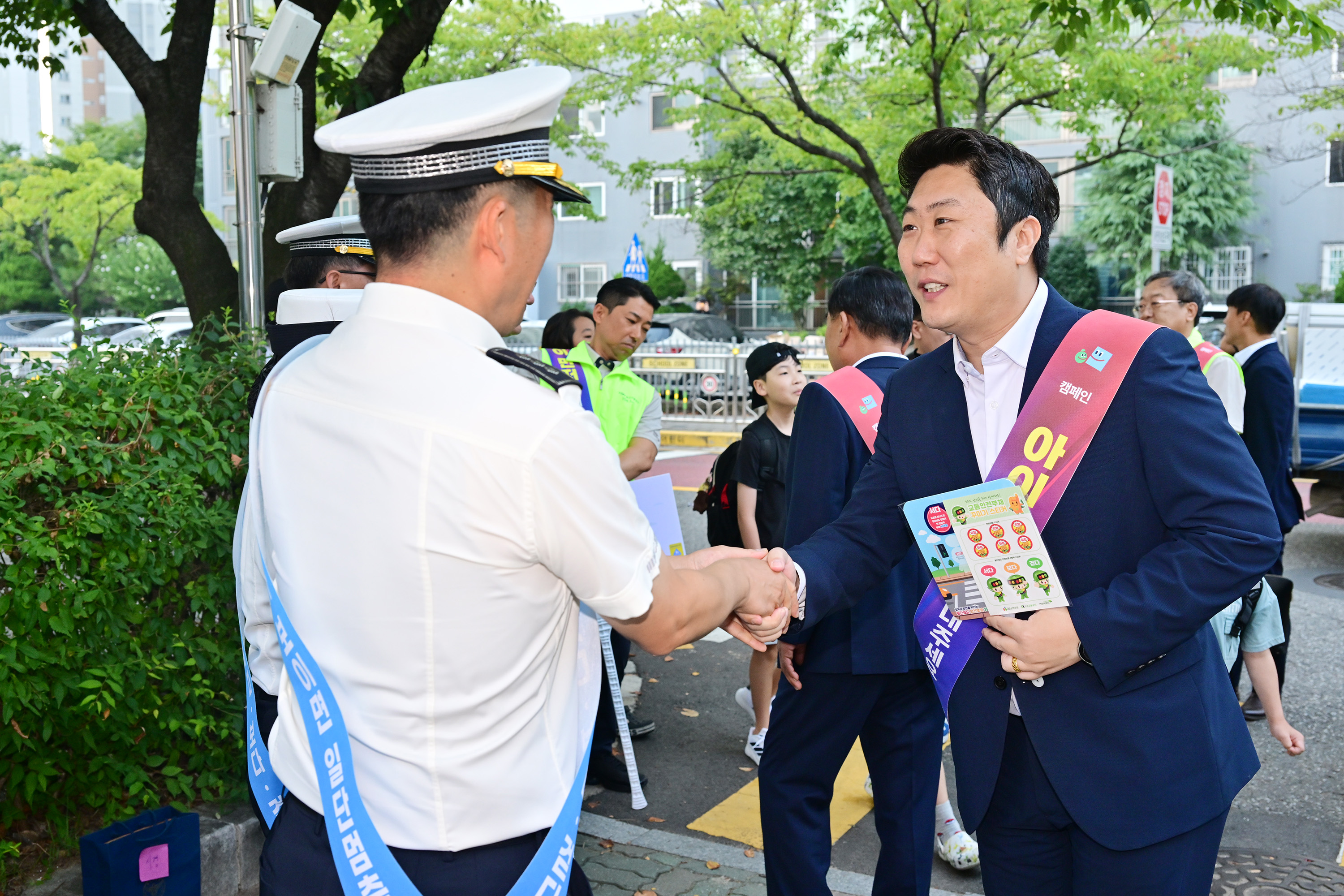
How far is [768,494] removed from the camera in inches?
193

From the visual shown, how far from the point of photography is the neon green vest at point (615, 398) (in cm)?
523

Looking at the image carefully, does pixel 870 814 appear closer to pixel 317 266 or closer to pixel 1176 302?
pixel 317 266

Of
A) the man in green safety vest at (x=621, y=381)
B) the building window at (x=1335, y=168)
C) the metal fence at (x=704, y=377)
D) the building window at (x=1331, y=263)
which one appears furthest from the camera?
the building window at (x=1331, y=263)

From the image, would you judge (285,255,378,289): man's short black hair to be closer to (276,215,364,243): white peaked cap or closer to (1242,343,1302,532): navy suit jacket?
(276,215,364,243): white peaked cap

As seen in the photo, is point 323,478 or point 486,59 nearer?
point 323,478

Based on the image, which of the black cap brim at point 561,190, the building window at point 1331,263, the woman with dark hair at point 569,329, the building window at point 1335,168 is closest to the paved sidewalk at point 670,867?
the black cap brim at point 561,190

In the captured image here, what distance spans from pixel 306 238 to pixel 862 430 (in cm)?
187

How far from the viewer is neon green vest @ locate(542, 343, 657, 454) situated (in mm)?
5227

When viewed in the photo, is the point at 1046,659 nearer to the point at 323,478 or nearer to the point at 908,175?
the point at 908,175

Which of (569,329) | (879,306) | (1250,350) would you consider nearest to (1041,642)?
(879,306)

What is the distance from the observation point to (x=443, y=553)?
1.54m

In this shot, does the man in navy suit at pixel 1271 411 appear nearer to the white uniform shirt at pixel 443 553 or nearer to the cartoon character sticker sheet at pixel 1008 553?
the cartoon character sticker sheet at pixel 1008 553

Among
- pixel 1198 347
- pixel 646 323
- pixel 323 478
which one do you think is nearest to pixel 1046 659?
pixel 323 478

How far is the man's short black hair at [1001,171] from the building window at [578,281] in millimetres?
32648
